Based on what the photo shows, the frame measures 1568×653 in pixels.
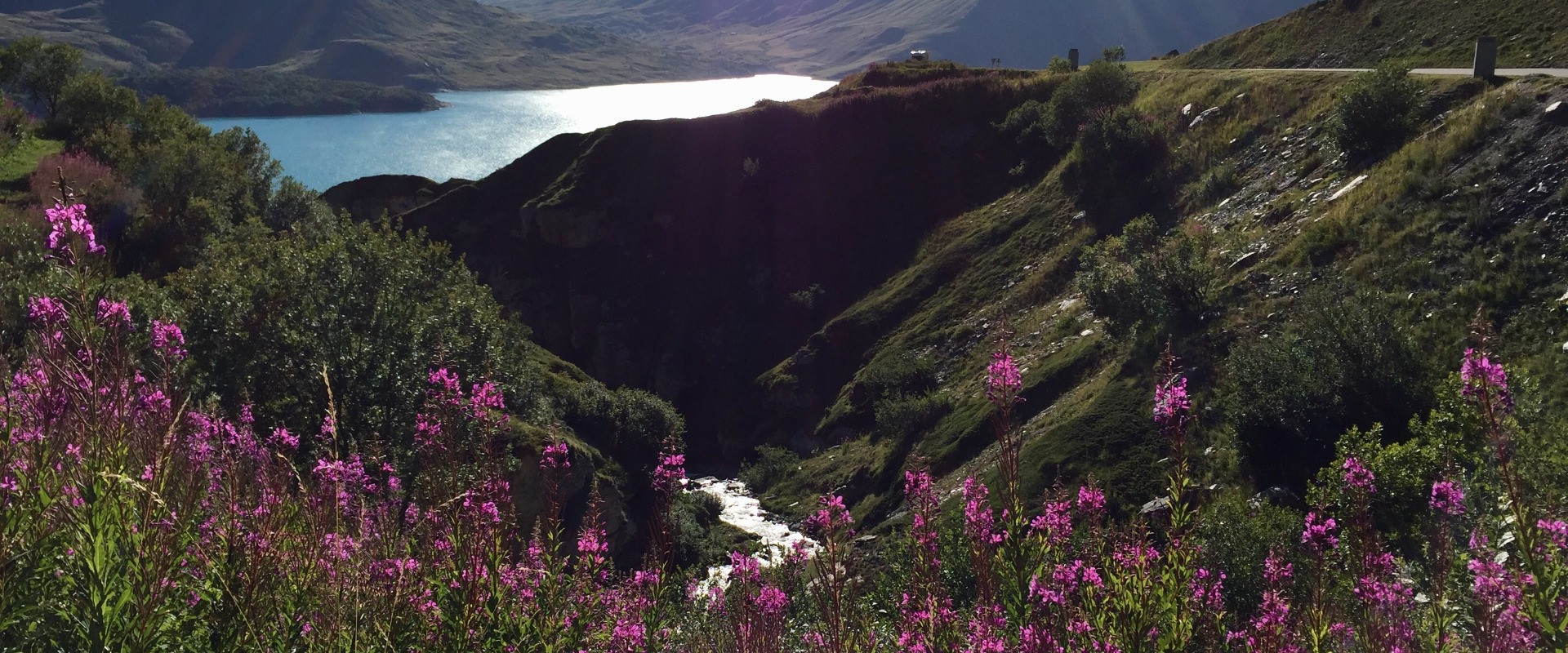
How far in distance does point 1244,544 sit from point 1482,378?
9.41 m

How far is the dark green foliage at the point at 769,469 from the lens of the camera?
114 feet

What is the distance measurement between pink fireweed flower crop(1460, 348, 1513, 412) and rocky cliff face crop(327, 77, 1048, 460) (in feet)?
127

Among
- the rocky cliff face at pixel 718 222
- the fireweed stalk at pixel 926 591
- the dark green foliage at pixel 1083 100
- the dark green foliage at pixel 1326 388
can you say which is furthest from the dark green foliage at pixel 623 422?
the fireweed stalk at pixel 926 591

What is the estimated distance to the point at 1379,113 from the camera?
25.4 metres

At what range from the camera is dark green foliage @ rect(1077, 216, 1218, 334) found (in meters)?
23.7

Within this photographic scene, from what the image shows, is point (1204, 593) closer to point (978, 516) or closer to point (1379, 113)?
point (978, 516)

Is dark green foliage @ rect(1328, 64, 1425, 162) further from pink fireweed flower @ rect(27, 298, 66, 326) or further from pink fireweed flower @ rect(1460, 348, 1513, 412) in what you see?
pink fireweed flower @ rect(27, 298, 66, 326)

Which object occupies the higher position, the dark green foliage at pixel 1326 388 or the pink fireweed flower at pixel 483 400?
the pink fireweed flower at pixel 483 400

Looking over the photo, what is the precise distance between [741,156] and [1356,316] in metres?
40.9

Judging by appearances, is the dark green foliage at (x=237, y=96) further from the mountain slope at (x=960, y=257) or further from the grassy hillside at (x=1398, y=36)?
the grassy hillside at (x=1398, y=36)

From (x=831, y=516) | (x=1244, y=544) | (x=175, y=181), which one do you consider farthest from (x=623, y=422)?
(x=831, y=516)

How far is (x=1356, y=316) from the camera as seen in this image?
60.3ft

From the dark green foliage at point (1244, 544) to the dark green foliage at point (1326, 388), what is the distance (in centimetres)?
365

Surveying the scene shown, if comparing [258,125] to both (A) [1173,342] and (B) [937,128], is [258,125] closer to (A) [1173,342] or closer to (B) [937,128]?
(B) [937,128]
